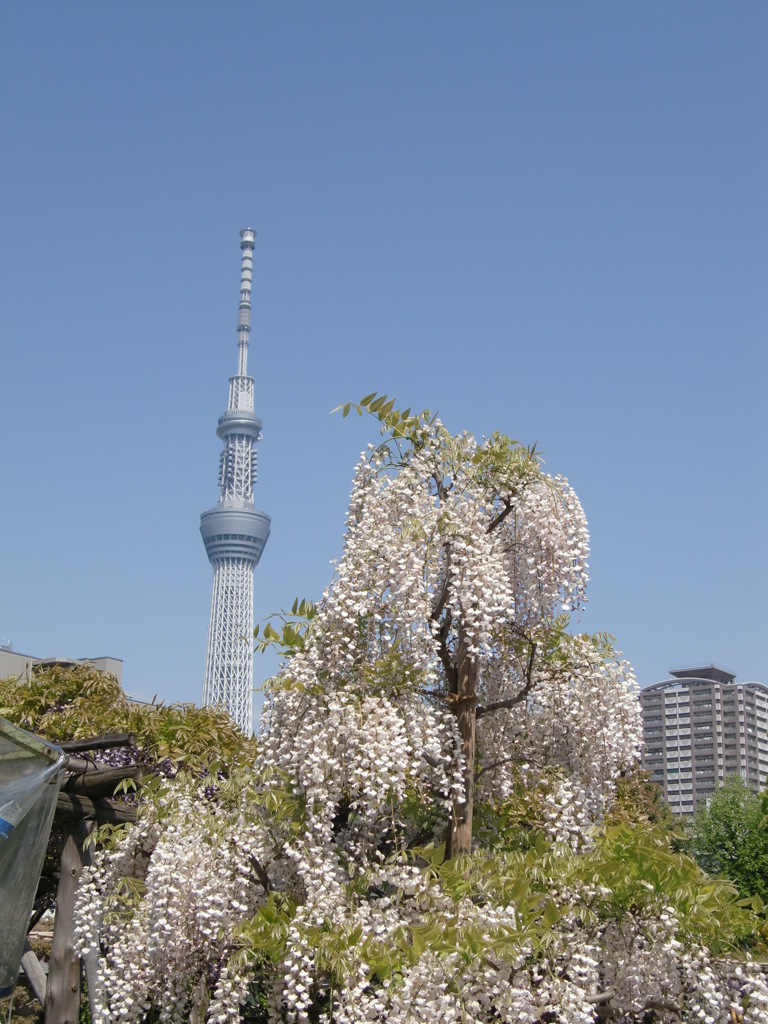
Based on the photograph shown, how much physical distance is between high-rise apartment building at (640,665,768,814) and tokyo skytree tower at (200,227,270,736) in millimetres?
52067

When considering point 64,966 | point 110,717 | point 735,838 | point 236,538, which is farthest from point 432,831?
point 236,538

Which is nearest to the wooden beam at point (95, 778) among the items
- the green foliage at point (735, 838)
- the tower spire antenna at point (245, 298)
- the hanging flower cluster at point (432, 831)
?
the hanging flower cluster at point (432, 831)

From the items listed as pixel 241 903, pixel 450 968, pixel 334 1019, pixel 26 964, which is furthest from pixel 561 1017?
pixel 26 964

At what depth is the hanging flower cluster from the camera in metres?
6.03

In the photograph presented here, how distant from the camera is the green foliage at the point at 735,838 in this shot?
26.8 metres

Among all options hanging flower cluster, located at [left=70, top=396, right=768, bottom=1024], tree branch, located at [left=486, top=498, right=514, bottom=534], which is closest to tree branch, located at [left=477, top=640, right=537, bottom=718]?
hanging flower cluster, located at [left=70, top=396, right=768, bottom=1024]

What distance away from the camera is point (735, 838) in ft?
105

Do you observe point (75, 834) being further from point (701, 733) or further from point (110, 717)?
point (701, 733)

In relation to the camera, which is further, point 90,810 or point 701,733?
point 701,733

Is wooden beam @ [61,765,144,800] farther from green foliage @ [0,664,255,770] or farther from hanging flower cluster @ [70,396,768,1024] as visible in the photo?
green foliage @ [0,664,255,770]

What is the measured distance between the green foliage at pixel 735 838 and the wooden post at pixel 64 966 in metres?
21.4

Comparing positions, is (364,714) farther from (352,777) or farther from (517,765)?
(517,765)

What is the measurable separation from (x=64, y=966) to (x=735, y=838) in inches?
1137

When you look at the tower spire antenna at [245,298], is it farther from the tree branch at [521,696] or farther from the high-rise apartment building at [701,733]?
the tree branch at [521,696]
